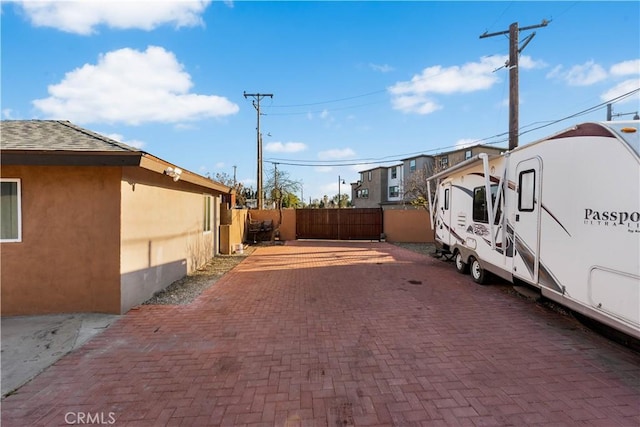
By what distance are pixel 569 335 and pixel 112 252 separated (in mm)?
6851

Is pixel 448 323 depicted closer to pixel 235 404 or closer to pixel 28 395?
pixel 235 404

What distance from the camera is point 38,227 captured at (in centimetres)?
485

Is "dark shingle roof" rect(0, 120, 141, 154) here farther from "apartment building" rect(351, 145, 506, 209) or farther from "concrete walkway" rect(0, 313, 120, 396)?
"apartment building" rect(351, 145, 506, 209)

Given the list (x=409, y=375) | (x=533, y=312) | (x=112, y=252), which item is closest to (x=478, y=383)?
(x=409, y=375)

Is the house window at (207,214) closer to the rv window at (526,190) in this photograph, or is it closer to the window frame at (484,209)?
the window frame at (484,209)

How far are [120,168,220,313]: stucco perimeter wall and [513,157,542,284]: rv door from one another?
639cm

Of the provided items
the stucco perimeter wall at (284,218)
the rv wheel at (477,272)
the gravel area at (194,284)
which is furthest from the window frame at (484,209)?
the stucco perimeter wall at (284,218)

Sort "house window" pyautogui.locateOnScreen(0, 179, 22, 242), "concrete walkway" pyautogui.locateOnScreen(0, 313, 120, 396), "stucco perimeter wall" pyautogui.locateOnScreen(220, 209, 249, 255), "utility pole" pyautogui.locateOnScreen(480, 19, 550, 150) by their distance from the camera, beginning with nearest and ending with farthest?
1. "concrete walkway" pyautogui.locateOnScreen(0, 313, 120, 396)
2. "house window" pyautogui.locateOnScreen(0, 179, 22, 242)
3. "utility pole" pyautogui.locateOnScreen(480, 19, 550, 150)
4. "stucco perimeter wall" pyautogui.locateOnScreen(220, 209, 249, 255)

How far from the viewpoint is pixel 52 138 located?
17.5ft

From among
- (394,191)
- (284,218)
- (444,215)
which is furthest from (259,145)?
(394,191)

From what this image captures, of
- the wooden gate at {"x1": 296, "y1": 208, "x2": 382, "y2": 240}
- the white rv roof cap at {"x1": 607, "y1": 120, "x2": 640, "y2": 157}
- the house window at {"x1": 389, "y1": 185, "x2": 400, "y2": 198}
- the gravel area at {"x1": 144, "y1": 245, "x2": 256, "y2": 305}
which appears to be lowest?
the gravel area at {"x1": 144, "y1": 245, "x2": 256, "y2": 305}

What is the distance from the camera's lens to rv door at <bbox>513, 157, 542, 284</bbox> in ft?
14.9

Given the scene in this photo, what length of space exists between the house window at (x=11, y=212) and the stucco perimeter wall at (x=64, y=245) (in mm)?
78

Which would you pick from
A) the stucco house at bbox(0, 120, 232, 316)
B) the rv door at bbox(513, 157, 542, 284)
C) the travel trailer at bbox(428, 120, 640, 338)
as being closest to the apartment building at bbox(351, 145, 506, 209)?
the travel trailer at bbox(428, 120, 640, 338)
